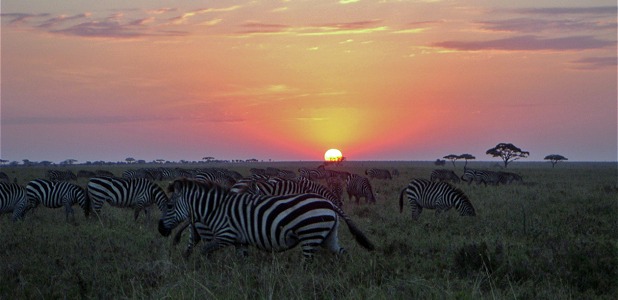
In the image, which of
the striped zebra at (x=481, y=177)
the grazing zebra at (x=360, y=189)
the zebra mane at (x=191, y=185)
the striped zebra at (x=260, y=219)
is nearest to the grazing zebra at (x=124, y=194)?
the zebra mane at (x=191, y=185)

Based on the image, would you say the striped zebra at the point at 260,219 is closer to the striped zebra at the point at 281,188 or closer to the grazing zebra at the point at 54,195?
the striped zebra at the point at 281,188

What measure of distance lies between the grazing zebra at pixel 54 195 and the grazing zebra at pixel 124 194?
404mm

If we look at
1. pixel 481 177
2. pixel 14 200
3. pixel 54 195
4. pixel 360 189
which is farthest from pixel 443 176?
pixel 14 200

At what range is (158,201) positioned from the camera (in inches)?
741

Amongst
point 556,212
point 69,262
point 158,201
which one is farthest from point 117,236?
point 556,212

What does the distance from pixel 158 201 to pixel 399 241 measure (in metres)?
9.05

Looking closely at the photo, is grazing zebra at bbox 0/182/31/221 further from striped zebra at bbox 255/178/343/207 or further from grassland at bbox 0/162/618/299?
striped zebra at bbox 255/178/343/207

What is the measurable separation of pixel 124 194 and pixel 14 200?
3141 mm

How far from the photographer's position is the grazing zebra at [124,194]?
738 inches

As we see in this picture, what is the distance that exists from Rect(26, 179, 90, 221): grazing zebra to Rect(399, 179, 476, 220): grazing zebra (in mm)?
10459

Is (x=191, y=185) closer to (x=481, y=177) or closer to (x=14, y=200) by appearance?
(x=14, y=200)

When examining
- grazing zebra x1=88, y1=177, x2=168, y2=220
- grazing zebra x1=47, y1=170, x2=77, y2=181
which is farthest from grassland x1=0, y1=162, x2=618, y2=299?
grazing zebra x1=47, y1=170, x2=77, y2=181

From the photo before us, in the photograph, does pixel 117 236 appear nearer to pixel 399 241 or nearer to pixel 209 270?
pixel 209 270

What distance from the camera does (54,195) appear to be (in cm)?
1911
